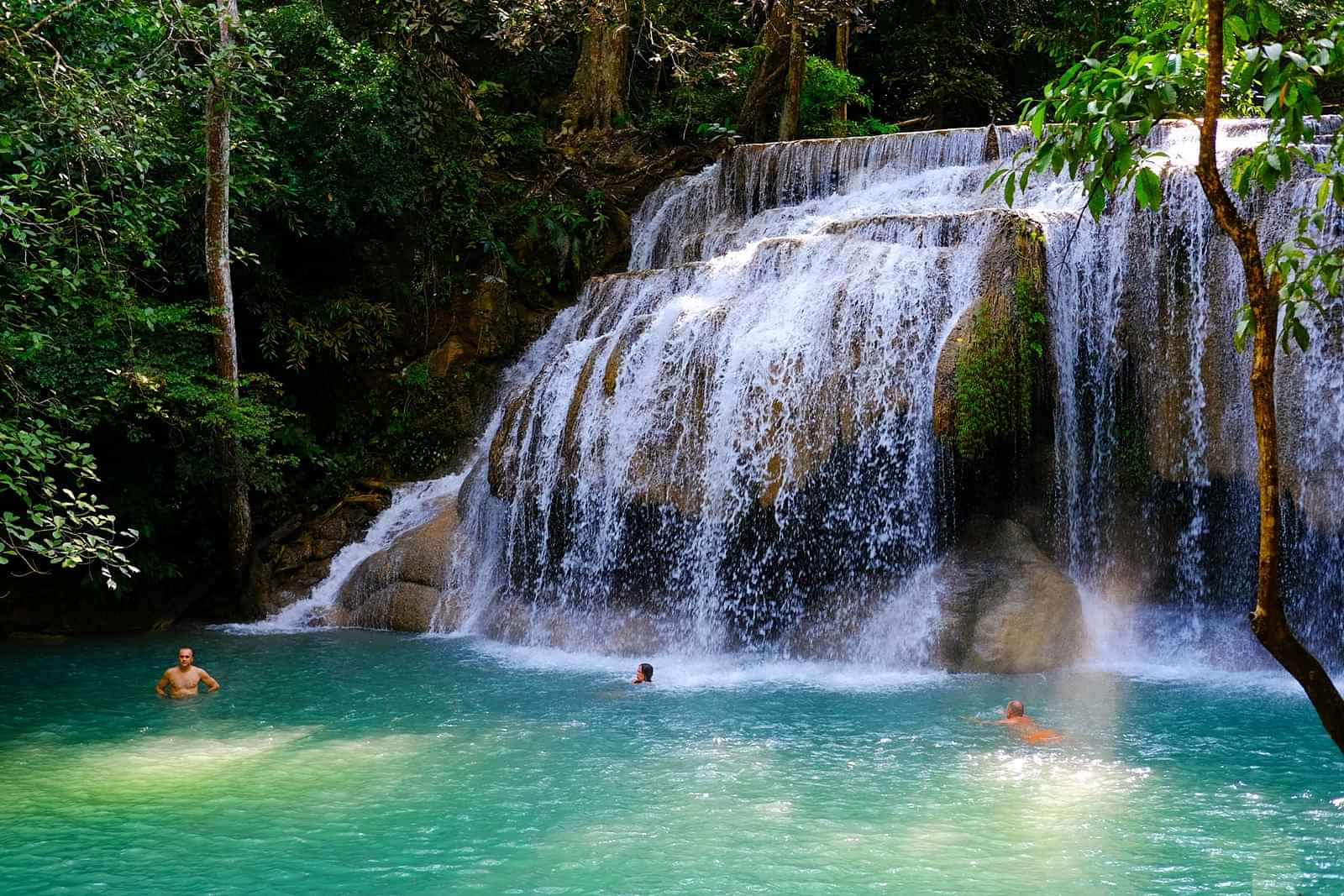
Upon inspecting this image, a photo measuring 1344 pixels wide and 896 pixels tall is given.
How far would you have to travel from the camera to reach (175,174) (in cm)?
1539

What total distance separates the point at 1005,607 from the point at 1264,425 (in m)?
8.49

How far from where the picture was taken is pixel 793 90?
2122 centimetres

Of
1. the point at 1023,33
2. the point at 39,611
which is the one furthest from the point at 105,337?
the point at 1023,33

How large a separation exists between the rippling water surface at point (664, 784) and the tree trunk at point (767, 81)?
12012 millimetres

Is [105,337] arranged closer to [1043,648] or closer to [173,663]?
[173,663]

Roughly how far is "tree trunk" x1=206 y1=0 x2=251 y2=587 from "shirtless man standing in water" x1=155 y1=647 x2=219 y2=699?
380 cm

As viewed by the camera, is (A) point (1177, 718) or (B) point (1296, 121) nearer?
(B) point (1296, 121)

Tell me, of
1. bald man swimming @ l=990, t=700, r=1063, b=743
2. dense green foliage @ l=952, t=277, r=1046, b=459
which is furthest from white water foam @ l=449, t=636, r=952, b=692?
dense green foliage @ l=952, t=277, r=1046, b=459

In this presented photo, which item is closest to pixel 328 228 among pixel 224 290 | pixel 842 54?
pixel 224 290

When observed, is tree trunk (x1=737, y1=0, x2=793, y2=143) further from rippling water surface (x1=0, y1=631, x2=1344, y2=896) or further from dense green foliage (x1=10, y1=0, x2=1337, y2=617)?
rippling water surface (x1=0, y1=631, x2=1344, y2=896)

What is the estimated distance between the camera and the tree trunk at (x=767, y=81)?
68.6ft

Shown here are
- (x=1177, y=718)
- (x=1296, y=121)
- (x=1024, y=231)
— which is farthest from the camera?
(x=1024, y=231)

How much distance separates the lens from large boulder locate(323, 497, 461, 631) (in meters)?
15.2

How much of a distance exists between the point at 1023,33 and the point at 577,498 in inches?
614
